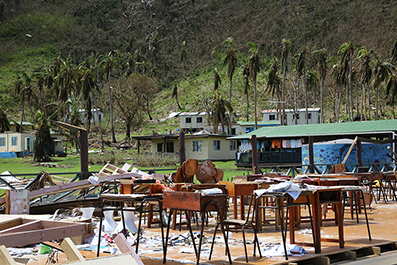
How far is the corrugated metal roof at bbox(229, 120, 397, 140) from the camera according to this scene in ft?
98.8

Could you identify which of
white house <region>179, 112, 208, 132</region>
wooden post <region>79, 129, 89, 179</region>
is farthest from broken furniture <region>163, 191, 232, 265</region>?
white house <region>179, 112, 208, 132</region>

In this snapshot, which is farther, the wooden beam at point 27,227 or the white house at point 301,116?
the white house at point 301,116

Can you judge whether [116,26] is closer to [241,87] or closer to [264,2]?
[264,2]

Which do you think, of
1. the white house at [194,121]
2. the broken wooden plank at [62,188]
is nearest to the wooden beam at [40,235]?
the broken wooden plank at [62,188]

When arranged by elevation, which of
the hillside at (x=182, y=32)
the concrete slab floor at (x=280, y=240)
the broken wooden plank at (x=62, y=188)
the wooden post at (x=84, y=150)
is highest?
the hillside at (x=182, y=32)

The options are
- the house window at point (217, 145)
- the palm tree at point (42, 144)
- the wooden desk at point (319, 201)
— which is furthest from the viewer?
the house window at point (217, 145)

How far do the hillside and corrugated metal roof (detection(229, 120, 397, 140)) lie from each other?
4740 centimetres

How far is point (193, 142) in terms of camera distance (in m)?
47.8

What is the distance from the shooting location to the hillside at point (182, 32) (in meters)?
104

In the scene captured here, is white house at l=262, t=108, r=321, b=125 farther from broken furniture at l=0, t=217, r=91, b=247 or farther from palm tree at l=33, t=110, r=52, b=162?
broken furniture at l=0, t=217, r=91, b=247

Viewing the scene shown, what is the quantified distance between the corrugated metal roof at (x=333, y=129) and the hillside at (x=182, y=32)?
47.4m

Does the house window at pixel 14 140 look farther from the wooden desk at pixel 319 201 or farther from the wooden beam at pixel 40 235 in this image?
the wooden beam at pixel 40 235

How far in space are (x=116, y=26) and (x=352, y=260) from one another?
459 ft

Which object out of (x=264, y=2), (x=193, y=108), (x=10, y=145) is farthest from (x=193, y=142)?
(x=264, y=2)
